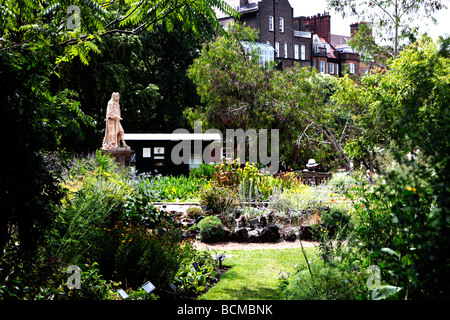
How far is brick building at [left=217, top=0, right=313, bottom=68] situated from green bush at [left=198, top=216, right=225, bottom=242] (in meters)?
33.5

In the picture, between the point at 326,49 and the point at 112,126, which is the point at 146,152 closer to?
the point at 112,126

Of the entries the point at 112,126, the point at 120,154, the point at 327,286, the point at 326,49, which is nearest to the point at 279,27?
the point at 326,49

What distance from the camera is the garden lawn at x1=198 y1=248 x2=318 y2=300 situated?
5789 millimetres

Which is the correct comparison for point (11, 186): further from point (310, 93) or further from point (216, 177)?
point (310, 93)

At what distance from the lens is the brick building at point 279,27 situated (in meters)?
42.3

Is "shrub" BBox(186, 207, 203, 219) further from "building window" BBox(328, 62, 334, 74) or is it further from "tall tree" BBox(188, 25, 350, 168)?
"building window" BBox(328, 62, 334, 74)

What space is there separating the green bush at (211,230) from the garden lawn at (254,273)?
2.88 feet

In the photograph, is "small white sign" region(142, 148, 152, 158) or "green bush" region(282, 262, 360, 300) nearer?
"green bush" region(282, 262, 360, 300)

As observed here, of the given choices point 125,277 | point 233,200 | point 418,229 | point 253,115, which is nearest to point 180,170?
point 253,115

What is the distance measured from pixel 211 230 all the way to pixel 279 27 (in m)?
38.8

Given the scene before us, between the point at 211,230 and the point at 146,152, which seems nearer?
the point at 211,230

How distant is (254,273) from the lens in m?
6.99

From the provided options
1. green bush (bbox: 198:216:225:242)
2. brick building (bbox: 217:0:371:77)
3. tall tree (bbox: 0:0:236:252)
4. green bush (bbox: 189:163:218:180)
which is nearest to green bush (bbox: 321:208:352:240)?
green bush (bbox: 198:216:225:242)

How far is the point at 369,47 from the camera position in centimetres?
1784
